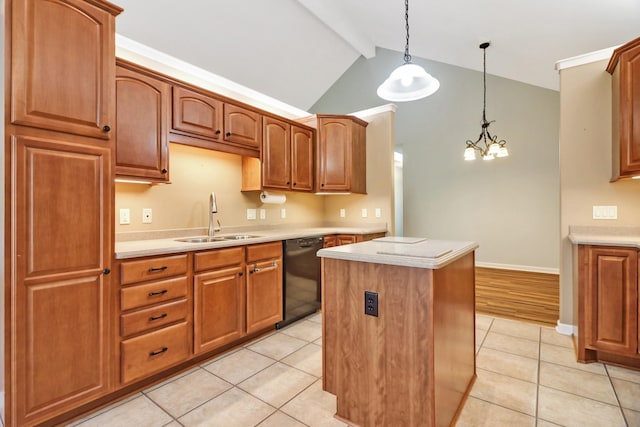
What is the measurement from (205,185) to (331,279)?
1.84 m

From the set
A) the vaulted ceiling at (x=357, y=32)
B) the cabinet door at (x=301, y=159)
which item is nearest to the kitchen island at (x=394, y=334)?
the cabinet door at (x=301, y=159)

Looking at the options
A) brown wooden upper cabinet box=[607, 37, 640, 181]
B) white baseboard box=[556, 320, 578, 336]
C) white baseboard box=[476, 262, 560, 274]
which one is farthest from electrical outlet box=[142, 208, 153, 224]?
white baseboard box=[476, 262, 560, 274]

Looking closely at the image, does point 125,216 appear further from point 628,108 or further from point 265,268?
point 628,108

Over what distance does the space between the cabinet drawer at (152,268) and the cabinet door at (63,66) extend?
2.53 ft

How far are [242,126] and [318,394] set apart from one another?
229 centimetres

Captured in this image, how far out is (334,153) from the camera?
3.79 m

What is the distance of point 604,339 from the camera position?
2143 millimetres

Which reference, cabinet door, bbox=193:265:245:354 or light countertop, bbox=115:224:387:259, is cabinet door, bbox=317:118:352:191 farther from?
cabinet door, bbox=193:265:245:354

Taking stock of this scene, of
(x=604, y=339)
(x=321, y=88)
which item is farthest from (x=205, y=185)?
(x=321, y=88)

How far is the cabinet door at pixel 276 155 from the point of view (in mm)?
3123

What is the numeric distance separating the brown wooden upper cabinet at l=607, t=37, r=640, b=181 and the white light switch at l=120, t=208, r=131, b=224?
3.69 metres

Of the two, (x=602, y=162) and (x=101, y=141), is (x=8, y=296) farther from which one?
(x=602, y=162)

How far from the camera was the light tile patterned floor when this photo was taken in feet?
5.43

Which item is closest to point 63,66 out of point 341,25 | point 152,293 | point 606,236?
point 152,293
